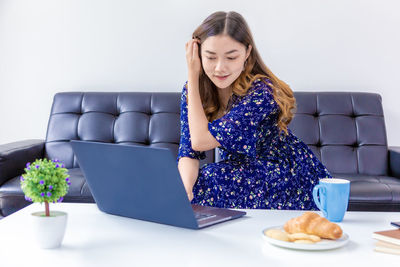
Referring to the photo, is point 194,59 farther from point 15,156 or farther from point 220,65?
point 15,156

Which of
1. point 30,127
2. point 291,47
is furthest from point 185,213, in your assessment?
point 30,127

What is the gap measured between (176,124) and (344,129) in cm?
89

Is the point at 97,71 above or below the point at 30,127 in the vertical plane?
above

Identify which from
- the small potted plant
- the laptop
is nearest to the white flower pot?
the small potted plant

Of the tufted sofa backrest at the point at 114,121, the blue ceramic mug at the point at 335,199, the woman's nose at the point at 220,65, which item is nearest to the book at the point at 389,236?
the blue ceramic mug at the point at 335,199

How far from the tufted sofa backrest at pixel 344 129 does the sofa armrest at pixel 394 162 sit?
3 centimetres

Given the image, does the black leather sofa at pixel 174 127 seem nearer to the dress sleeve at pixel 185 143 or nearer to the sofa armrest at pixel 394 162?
the sofa armrest at pixel 394 162

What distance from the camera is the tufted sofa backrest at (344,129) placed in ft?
7.98

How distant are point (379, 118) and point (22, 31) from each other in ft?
7.07

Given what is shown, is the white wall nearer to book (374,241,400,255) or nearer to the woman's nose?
the woman's nose

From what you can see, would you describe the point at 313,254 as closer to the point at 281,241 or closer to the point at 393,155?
the point at 281,241

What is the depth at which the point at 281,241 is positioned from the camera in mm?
889

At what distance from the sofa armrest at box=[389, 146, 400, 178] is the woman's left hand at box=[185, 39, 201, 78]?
136cm

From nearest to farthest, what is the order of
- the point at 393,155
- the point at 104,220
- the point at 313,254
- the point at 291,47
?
the point at 313,254 < the point at 104,220 < the point at 393,155 < the point at 291,47
